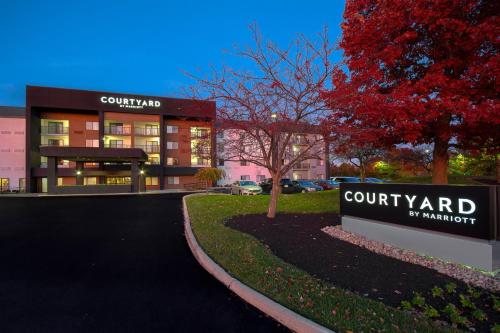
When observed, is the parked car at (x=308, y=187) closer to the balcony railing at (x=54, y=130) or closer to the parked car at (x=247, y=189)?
the parked car at (x=247, y=189)

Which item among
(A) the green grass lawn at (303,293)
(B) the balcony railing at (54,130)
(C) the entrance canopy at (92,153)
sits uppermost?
(B) the balcony railing at (54,130)

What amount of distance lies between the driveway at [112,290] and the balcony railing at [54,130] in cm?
3630

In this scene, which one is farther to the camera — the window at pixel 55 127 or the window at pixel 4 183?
the window at pixel 55 127

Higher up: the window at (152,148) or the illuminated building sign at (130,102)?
the illuminated building sign at (130,102)

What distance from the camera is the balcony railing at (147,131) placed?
4009 cm

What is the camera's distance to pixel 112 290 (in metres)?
4.41

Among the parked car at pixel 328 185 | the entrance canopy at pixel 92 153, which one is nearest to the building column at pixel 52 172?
the entrance canopy at pixel 92 153

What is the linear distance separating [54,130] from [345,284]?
45207 mm

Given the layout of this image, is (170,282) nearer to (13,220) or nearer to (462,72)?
(462,72)

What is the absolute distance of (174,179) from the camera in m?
41.0

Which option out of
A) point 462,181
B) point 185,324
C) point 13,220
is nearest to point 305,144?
point 185,324

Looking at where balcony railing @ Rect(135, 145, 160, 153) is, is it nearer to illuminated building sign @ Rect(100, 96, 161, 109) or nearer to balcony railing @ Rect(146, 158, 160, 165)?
balcony railing @ Rect(146, 158, 160, 165)

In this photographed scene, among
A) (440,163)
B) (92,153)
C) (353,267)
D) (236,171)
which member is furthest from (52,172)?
(440,163)

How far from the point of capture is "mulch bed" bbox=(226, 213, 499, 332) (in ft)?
13.2
